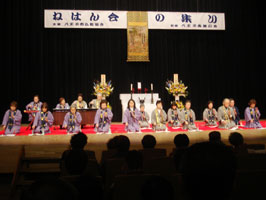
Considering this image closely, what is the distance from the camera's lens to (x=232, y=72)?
1374 cm

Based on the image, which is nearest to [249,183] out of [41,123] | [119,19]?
[41,123]

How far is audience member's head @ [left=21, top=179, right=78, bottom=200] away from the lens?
3.45 feet

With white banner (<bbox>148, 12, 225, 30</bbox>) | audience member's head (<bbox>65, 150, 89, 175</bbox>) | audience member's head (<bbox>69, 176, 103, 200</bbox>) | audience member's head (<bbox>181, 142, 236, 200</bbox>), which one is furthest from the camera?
white banner (<bbox>148, 12, 225, 30</bbox>)

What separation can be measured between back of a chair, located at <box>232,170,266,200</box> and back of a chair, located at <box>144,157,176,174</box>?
2.73 ft

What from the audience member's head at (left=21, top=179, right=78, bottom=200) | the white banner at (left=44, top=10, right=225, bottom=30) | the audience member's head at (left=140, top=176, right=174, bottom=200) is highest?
the white banner at (left=44, top=10, right=225, bottom=30)

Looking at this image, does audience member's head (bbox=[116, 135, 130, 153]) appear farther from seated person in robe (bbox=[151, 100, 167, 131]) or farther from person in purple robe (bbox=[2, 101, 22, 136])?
person in purple robe (bbox=[2, 101, 22, 136])

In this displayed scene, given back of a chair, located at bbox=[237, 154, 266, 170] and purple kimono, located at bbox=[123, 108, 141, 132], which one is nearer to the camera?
back of a chair, located at bbox=[237, 154, 266, 170]

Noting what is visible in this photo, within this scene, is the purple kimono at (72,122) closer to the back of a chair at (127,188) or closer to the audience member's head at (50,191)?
the back of a chair at (127,188)

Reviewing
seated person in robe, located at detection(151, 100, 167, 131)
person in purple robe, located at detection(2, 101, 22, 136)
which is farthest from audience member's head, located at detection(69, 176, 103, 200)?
person in purple robe, located at detection(2, 101, 22, 136)

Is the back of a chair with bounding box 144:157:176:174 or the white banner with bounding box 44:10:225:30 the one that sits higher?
the white banner with bounding box 44:10:225:30

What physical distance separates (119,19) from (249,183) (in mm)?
10990

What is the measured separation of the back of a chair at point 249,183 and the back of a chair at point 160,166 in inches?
32.7

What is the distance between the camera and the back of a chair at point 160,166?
2680 mm

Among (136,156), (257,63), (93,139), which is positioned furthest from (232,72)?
(136,156)
